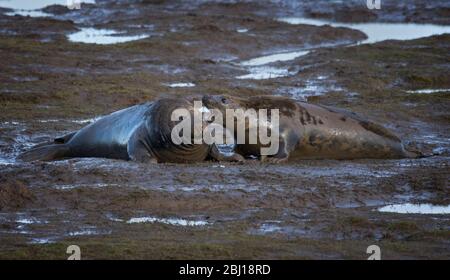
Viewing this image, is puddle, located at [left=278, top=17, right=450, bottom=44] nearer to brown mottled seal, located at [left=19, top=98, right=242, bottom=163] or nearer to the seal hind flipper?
brown mottled seal, located at [left=19, top=98, right=242, bottom=163]

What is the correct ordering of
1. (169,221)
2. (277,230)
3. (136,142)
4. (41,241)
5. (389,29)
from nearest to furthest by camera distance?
(41,241) < (277,230) < (169,221) < (136,142) < (389,29)

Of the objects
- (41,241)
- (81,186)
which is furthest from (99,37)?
(41,241)

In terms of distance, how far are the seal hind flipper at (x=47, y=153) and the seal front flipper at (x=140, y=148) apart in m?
0.94

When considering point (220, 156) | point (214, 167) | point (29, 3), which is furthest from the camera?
point (29, 3)

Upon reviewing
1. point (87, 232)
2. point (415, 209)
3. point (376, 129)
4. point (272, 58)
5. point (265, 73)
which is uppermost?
point (87, 232)

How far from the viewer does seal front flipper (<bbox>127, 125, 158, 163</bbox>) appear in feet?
30.7

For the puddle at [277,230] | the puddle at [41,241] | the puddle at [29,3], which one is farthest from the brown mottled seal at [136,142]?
the puddle at [29,3]

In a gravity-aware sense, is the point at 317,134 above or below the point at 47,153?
above

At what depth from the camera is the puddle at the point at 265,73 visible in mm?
15586

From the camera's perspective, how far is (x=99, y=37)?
20156 millimetres

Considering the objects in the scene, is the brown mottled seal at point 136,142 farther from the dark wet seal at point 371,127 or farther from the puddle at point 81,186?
the dark wet seal at point 371,127

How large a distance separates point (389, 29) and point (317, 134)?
43.0 feet

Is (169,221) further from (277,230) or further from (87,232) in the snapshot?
(277,230)

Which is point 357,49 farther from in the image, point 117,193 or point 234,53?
point 117,193
